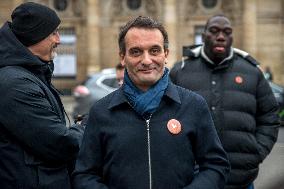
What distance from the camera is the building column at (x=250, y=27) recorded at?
3100 centimetres

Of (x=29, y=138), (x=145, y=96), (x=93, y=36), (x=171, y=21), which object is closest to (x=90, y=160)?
(x=145, y=96)

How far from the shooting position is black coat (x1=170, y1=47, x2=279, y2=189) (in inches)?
179

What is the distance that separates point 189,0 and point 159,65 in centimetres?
3042

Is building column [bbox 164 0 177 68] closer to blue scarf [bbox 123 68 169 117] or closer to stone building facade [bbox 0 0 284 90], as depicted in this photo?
stone building facade [bbox 0 0 284 90]

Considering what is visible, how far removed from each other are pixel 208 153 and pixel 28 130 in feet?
3.70

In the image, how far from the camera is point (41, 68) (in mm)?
3783

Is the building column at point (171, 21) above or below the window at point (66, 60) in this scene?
above

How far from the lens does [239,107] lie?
15.1 feet

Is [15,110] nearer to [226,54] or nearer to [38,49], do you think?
[38,49]

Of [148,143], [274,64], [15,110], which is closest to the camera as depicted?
[148,143]

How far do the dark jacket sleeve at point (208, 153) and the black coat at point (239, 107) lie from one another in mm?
1539

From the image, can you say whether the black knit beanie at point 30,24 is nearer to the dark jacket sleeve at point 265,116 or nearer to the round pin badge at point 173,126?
the round pin badge at point 173,126

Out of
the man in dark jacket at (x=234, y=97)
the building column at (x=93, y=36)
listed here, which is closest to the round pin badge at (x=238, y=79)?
the man in dark jacket at (x=234, y=97)

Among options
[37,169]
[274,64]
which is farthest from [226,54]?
[274,64]
